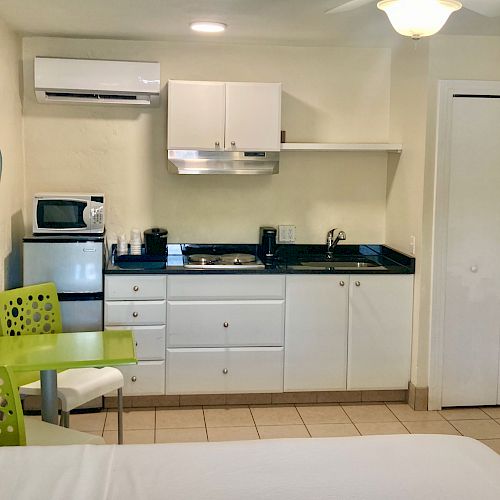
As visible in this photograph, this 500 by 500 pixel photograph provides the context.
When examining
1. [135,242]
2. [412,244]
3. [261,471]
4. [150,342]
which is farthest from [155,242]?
[261,471]

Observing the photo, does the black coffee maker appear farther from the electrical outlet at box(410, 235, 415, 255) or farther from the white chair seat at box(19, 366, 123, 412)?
the white chair seat at box(19, 366, 123, 412)

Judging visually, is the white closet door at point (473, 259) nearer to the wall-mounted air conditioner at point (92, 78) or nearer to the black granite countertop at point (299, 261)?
the black granite countertop at point (299, 261)

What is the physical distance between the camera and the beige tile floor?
159 inches

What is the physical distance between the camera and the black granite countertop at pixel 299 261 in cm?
A: 431

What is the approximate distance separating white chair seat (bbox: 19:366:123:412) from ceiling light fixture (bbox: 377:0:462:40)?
2.07m

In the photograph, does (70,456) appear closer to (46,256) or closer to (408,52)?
(46,256)

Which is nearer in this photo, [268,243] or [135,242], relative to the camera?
[135,242]

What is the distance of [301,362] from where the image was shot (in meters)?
4.42

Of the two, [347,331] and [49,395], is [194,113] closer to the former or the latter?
[347,331]

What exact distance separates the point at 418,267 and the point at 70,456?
9.05 ft

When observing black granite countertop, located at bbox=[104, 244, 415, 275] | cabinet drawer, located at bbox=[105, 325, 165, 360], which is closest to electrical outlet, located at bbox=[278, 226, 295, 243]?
black granite countertop, located at bbox=[104, 244, 415, 275]

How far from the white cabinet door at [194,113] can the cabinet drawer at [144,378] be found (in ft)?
4.28

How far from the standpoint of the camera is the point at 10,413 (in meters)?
2.39

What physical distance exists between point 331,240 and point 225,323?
3.23 feet
